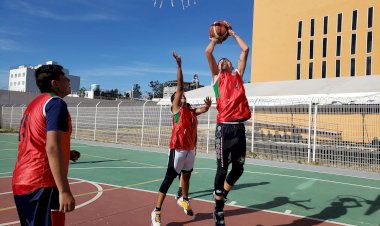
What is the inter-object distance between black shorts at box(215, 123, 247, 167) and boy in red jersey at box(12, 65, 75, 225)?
8.35 feet

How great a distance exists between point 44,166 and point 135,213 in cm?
331

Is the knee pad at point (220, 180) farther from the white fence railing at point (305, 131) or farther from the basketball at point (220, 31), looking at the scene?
the white fence railing at point (305, 131)

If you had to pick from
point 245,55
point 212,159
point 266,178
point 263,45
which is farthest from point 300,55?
point 245,55

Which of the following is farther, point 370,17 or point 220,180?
point 370,17

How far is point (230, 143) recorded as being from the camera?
4934 mm

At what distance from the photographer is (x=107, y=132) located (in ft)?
69.2

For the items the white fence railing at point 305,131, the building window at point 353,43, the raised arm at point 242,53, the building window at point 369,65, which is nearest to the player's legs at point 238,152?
the raised arm at point 242,53

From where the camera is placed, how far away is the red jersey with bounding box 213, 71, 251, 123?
4984mm

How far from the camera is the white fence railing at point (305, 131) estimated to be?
1259 cm

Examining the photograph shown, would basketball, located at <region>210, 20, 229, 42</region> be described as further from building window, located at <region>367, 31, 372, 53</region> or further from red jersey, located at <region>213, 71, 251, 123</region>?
building window, located at <region>367, 31, 372, 53</region>

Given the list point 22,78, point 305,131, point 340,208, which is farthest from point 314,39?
point 22,78

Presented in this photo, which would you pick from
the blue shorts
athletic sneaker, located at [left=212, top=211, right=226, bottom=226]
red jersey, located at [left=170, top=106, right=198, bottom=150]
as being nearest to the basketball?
red jersey, located at [left=170, top=106, right=198, bottom=150]

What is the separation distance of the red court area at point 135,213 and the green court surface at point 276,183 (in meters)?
0.53

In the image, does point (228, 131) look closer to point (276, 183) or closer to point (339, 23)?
point (276, 183)
